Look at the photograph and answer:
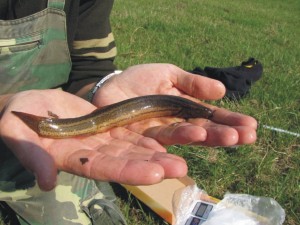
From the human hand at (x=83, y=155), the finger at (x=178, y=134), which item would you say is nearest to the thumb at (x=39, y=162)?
the human hand at (x=83, y=155)

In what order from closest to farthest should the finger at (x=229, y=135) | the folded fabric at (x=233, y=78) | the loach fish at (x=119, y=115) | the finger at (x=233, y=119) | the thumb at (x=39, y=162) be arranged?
the thumb at (x=39, y=162)
the finger at (x=229, y=135)
the finger at (x=233, y=119)
the loach fish at (x=119, y=115)
the folded fabric at (x=233, y=78)

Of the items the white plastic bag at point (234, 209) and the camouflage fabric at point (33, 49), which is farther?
the camouflage fabric at point (33, 49)

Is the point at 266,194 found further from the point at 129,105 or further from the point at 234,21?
the point at 234,21

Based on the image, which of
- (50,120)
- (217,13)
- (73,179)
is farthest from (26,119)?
(217,13)

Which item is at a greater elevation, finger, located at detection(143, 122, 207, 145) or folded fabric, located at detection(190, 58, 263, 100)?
finger, located at detection(143, 122, 207, 145)

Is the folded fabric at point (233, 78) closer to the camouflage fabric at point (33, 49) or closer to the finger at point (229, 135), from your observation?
the camouflage fabric at point (33, 49)

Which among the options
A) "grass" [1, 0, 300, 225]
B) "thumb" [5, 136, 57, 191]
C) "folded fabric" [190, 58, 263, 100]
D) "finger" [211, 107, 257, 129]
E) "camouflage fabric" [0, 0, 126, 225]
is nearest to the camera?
"thumb" [5, 136, 57, 191]

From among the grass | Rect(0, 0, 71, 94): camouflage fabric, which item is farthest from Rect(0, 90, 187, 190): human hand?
the grass

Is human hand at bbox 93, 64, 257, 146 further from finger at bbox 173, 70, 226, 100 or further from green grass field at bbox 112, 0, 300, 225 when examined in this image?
green grass field at bbox 112, 0, 300, 225
